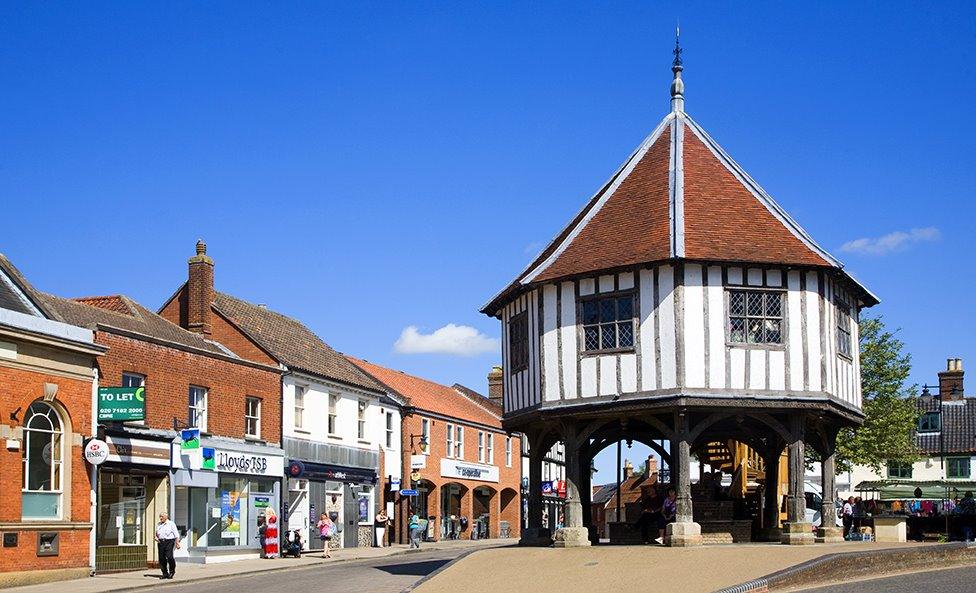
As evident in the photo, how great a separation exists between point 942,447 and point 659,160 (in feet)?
143

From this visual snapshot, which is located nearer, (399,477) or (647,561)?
(647,561)

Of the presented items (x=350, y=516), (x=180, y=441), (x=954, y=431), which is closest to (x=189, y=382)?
(x=180, y=441)

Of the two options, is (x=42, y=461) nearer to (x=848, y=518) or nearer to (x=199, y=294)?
(x=199, y=294)

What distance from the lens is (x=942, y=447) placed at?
6469 cm

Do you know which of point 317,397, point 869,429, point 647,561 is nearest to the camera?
point 647,561

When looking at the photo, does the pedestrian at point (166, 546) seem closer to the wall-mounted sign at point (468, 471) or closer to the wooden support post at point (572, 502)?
the wooden support post at point (572, 502)

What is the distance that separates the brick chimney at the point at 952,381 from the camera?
219 feet

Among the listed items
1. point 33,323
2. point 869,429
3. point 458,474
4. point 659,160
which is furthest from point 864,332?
point 33,323

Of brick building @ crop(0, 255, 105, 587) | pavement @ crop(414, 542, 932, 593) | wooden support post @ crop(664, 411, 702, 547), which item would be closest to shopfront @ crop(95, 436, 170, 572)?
brick building @ crop(0, 255, 105, 587)

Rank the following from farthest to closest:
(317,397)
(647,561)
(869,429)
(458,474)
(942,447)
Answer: (942,447) < (458,474) < (869,429) < (317,397) < (647,561)

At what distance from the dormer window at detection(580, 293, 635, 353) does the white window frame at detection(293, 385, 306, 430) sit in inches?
729

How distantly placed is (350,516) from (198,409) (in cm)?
1162

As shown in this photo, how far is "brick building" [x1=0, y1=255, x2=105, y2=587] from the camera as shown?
27.1m

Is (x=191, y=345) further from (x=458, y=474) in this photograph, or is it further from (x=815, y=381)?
(x=458, y=474)
